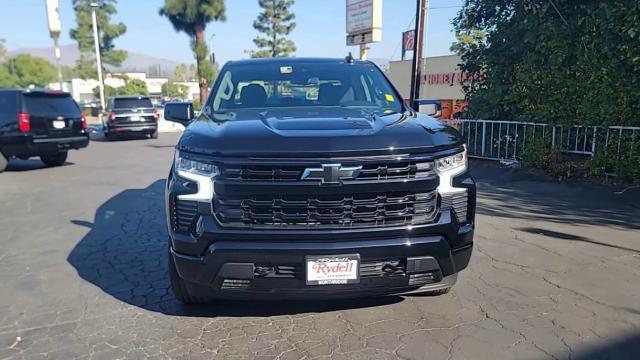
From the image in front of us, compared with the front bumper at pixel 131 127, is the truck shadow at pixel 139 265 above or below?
below

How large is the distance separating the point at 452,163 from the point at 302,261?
45.0 inches

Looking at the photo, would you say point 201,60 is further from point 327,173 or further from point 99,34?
point 327,173

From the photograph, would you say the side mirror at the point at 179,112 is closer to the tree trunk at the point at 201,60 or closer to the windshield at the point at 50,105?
the windshield at the point at 50,105

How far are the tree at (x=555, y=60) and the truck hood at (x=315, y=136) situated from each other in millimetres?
6245

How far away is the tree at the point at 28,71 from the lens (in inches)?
3521

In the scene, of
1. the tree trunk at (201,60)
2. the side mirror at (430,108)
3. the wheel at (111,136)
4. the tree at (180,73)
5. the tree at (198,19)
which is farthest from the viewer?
the tree at (180,73)

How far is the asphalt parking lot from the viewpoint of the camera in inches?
124

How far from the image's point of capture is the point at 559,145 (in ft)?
29.9

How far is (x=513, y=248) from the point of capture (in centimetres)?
507

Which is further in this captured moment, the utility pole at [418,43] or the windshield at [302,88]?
the utility pole at [418,43]

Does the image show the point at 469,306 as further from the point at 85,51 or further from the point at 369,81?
the point at 85,51

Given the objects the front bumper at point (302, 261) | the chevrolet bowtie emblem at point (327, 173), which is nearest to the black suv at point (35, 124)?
the front bumper at point (302, 261)

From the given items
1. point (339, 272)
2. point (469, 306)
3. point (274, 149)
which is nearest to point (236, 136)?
point (274, 149)

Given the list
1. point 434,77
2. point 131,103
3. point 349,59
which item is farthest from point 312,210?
point 434,77
